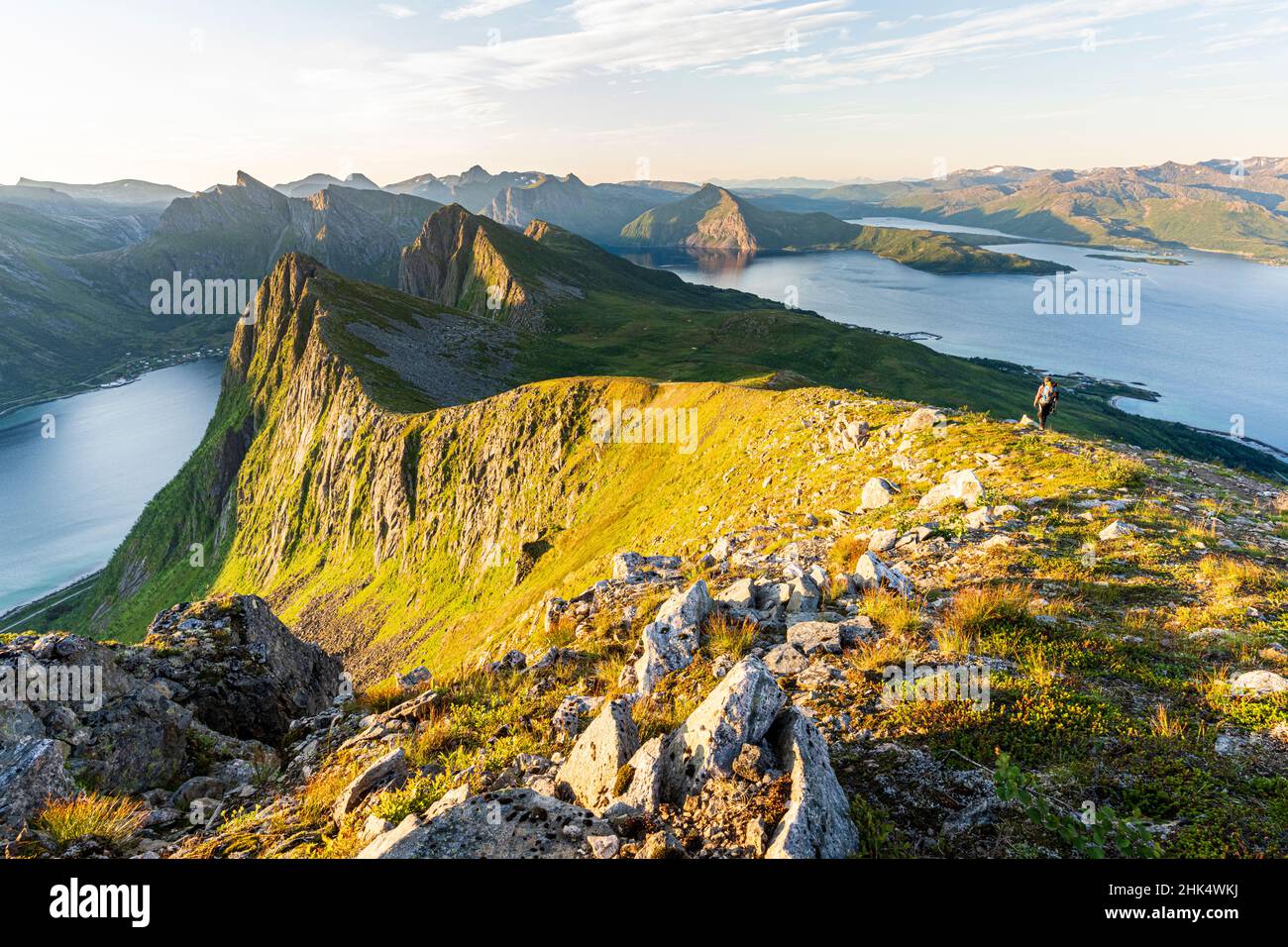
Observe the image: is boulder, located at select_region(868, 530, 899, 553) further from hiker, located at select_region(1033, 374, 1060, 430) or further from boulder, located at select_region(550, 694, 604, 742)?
hiker, located at select_region(1033, 374, 1060, 430)

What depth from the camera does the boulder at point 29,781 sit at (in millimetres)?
8163

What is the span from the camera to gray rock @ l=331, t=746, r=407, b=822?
8.20 m

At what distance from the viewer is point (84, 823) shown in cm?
751

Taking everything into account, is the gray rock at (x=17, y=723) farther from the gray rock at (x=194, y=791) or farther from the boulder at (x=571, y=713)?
the boulder at (x=571, y=713)

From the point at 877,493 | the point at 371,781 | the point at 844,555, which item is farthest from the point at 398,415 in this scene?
the point at 371,781

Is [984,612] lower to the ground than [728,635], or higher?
higher

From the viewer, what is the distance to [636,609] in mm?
14203

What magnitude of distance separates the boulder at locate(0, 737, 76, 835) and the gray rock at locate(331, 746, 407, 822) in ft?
13.8

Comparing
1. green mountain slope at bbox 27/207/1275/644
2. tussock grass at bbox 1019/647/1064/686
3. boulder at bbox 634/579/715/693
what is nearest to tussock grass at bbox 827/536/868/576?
boulder at bbox 634/579/715/693

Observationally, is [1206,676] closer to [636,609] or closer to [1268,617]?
[1268,617]

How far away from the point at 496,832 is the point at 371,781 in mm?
3847

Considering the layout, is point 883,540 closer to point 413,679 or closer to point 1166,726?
point 1166,726

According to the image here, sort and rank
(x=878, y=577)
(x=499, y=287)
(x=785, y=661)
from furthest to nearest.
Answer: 1. (x=499, y=287)
2. (x=878, y=577)
3. (x=785, y=661)

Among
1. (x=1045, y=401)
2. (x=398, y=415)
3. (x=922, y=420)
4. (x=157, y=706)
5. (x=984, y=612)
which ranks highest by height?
(x=1045, y=401)
